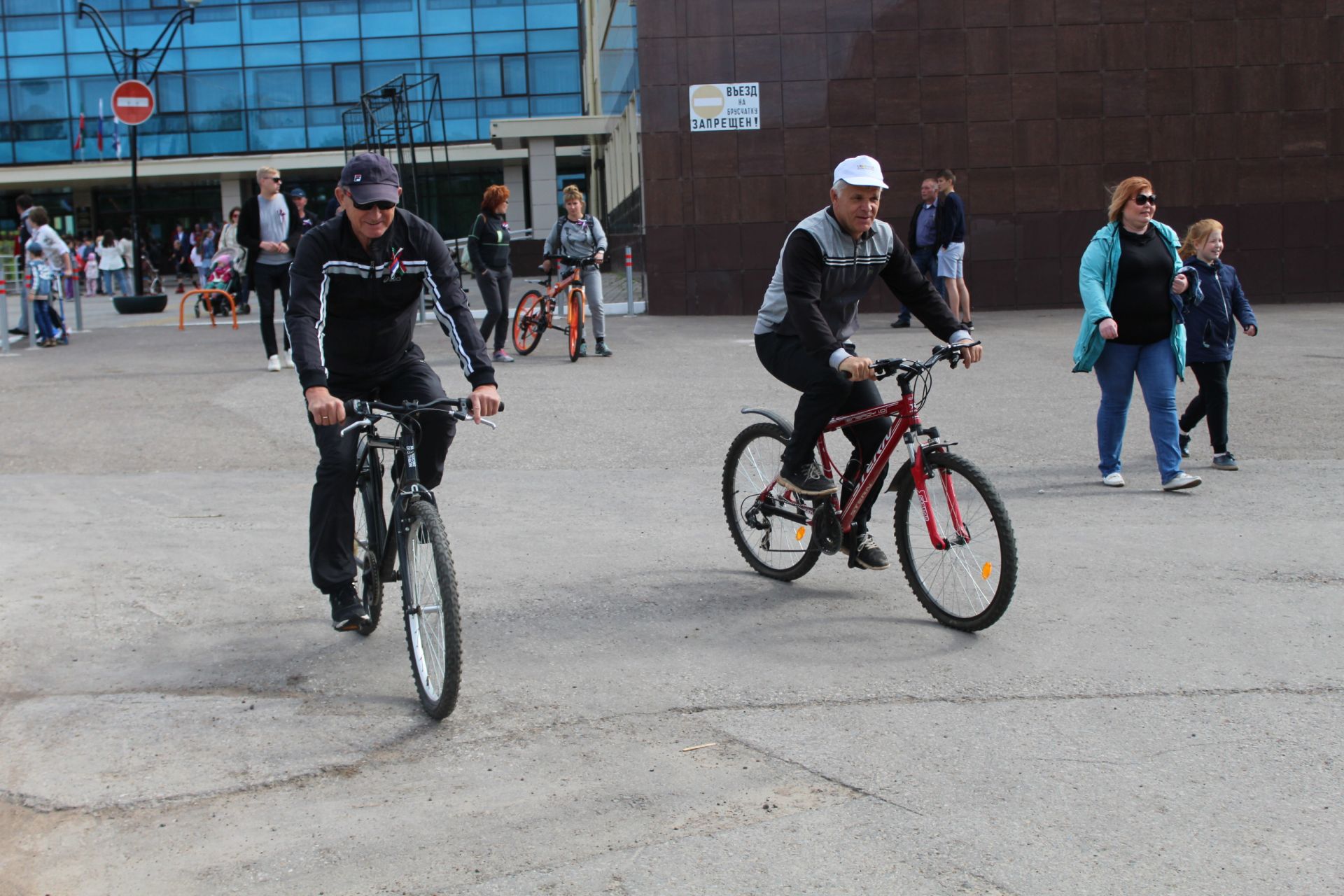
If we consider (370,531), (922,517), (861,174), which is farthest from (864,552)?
(370,531)

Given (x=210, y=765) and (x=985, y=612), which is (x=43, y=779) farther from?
(x=985, y=612)

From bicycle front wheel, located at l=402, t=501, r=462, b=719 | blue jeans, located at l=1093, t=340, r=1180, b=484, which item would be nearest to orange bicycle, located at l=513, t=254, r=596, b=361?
blue jeans, located at l=1093, t=340, r=1180, b=484

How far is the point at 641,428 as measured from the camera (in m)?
11.3

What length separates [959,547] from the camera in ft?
19.0

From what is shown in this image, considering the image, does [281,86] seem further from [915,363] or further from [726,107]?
[915,363]

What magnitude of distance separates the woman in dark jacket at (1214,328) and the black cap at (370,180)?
5.99m

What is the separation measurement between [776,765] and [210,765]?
5.75 ft

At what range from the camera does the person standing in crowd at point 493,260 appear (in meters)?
15.1

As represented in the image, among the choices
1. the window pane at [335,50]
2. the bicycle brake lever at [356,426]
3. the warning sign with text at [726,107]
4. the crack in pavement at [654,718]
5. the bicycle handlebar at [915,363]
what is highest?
the window pane at [335,50]

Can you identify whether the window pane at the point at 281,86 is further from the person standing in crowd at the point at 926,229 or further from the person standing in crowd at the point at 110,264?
the person standing in crowd at the point at 926,229

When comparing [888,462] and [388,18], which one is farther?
[388,18]

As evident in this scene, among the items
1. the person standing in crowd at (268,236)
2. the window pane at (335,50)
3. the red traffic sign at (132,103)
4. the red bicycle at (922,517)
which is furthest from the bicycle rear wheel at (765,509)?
the window pane at (335,50)

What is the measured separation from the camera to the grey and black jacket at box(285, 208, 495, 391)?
537cm

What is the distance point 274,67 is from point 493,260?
36969 millimetres
